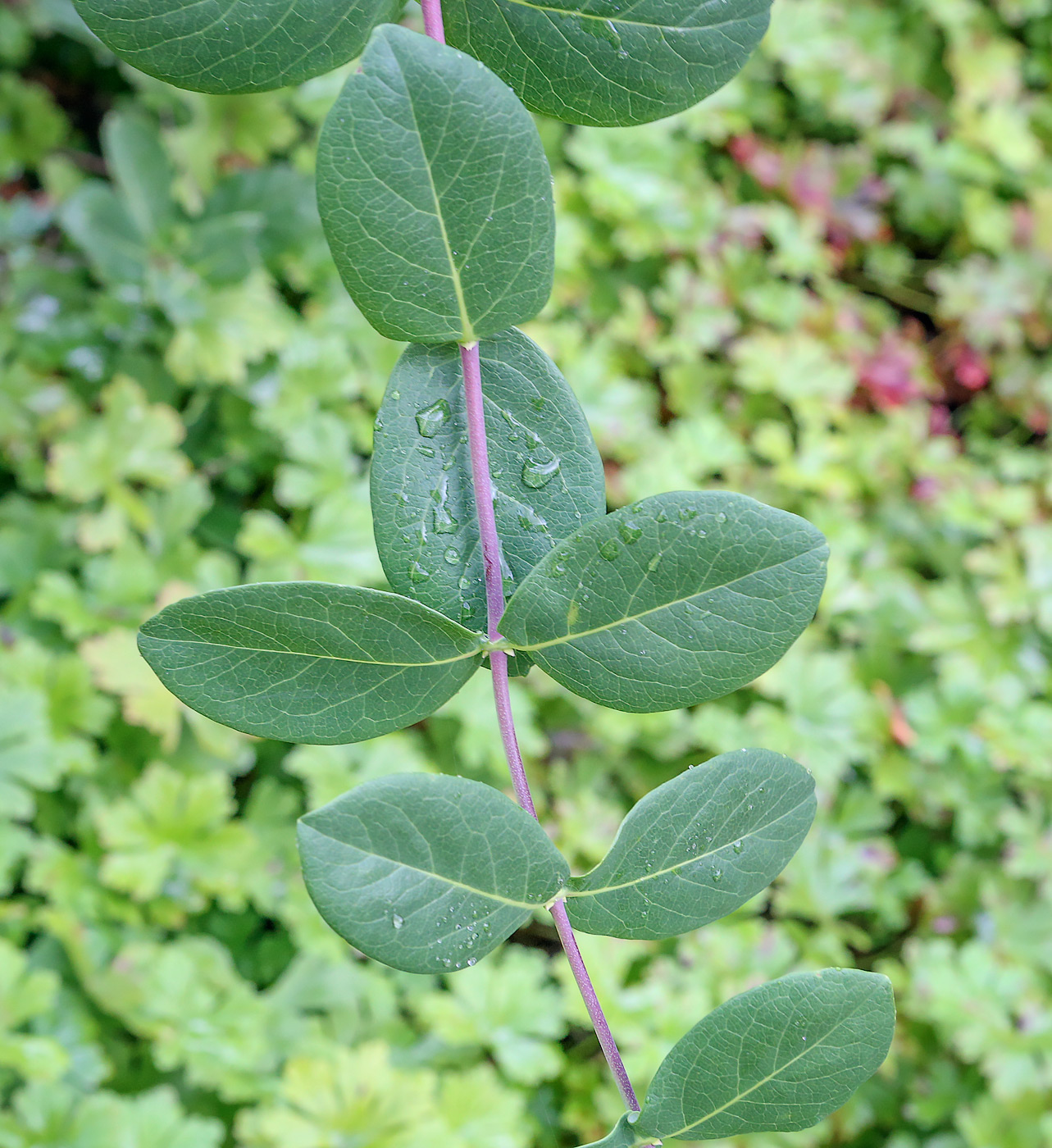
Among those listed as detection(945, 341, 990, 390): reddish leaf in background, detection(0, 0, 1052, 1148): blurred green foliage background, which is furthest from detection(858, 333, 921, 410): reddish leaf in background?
detection(945, 341, 990, 390): reddish leaf in background

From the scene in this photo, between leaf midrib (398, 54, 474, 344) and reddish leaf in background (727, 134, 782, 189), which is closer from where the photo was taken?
leaf midrib (398, 54, 474, 344)

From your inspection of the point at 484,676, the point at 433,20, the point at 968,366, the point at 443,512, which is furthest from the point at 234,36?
the point at 968,366

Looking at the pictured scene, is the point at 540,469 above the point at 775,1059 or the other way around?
above

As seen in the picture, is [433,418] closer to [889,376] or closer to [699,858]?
[699,858]

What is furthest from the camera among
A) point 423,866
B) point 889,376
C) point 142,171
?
point 889,376

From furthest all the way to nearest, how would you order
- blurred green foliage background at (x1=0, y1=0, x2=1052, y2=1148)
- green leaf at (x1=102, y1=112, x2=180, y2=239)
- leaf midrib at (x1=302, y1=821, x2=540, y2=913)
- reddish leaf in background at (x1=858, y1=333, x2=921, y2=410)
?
1. reddish leaf in background at (x1=858, y1=333, x2=921, y2=410)
2. green leaf at (x1=102, y1=112, x2=180, y2=239)
3. blurred green foliage background at (x1=0, y1=0, x2=1052, y2=1148)
4. leaf midrib at (x1=302, y1=821, x2=540, y2=913)

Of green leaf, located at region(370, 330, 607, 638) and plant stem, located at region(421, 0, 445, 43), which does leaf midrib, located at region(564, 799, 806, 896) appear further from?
plant stem, located at region(421, 0, 445, 43)

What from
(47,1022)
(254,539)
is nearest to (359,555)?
(254,539)

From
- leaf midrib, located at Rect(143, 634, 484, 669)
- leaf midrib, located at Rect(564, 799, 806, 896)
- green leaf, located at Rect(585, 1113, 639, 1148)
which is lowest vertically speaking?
green leaf, located at Rect(585, 1113, 639, 1148)
